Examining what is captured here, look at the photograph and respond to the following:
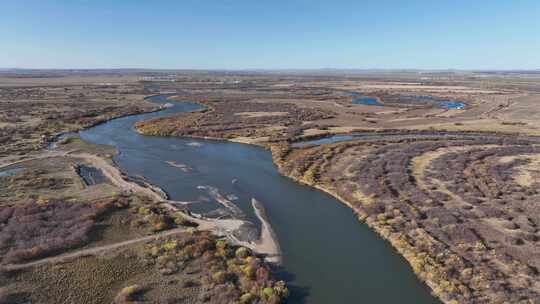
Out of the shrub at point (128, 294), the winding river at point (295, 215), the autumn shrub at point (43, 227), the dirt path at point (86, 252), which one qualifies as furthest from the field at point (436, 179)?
the autumn shrub at point (43, 227)

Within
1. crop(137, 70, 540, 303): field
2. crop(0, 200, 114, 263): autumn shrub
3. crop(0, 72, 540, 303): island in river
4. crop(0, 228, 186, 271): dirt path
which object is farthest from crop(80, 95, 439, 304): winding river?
crop(0, 200, 114, 263): autumn shrub

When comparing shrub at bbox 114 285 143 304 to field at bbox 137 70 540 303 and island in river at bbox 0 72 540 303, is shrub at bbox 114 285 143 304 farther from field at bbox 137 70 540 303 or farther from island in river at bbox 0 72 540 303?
field at bbox 137 70 540 303

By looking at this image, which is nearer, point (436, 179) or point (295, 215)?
point (295, 215)

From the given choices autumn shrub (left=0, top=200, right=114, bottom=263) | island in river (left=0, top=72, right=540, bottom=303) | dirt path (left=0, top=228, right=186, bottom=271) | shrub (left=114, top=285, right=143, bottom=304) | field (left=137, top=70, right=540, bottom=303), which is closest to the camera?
shrub (left=114, top=285, right=143, bottom=304)

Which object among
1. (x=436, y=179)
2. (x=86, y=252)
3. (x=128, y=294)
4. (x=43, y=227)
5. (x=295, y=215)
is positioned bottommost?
(x=295, y=215)

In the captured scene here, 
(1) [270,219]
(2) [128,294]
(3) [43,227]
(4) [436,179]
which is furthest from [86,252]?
(4) [436,179]

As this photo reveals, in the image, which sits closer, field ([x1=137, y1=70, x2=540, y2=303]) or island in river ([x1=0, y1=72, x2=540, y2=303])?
island in river ([x1=0, y1=72, x2=540, y2=303])

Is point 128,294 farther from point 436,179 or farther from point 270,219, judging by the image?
point 436,179
